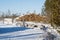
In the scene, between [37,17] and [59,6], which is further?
[37,17]

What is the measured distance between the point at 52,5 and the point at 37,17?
40.9m

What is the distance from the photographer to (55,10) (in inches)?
487

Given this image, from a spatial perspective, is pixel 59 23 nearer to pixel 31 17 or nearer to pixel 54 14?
pixel 54 14

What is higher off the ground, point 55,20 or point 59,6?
point 59,6

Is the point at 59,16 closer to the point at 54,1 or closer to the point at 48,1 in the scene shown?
the point at 54,1

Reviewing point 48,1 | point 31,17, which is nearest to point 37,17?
point 31,17

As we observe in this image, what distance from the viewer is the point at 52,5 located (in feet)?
42.2

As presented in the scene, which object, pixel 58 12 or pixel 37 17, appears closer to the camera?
pixel 58 12

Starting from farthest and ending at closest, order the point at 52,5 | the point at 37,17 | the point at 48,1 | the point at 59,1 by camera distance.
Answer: the point at 37,17 < the point at 48,1 < the point at 52,5 < the point at 59,1

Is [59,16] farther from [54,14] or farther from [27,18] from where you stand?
[27,18]

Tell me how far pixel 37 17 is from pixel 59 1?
4174 cm

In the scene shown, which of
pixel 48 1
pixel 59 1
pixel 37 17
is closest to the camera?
pixel 59 1

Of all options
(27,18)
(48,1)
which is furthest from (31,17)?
(48,1)

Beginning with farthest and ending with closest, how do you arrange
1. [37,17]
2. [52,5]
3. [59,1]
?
[37,17] → [52,5] → [59,1]
